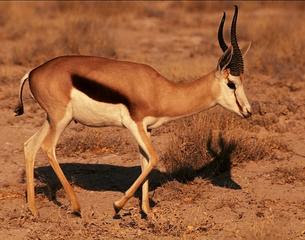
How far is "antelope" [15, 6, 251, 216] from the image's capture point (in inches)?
263

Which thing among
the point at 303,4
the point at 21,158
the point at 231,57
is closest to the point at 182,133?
the point at 21,158

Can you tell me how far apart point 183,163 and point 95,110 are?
6.70ft

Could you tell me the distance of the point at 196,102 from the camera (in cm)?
696

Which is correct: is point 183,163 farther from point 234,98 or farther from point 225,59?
point 225,59

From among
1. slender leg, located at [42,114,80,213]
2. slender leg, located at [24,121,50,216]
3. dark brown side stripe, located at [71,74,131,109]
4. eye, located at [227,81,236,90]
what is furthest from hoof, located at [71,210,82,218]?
eye, located at [227,81,236,90]

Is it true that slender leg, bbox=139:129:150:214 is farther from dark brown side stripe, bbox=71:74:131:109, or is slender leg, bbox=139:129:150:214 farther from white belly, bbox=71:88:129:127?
dark brown side stripe, bbox=71:74:131:109

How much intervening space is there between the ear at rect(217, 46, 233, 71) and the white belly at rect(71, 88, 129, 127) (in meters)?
1.02

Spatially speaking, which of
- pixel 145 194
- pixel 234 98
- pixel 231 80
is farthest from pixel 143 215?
pixel 231 80

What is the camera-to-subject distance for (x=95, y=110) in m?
6.69

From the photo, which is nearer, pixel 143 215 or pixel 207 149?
pixel 143 215

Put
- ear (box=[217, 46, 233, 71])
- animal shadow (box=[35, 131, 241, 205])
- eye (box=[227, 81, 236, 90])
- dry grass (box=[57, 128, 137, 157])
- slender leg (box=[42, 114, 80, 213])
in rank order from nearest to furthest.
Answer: ear (box=[217, 46, 233, 71]) < eye (box=[227, 81, 236, 90]) < slender leg (box=[42, 114, 80, 213]) < animal shadow (box=[35, 131, 241, 205]) < dry grass (box=[57, 128, 137, 157])

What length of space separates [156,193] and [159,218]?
1006 millimetres

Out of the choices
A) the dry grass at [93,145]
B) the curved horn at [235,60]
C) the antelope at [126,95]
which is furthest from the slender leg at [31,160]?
the dry grass at [93,145]

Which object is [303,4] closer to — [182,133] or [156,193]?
[182,133]
